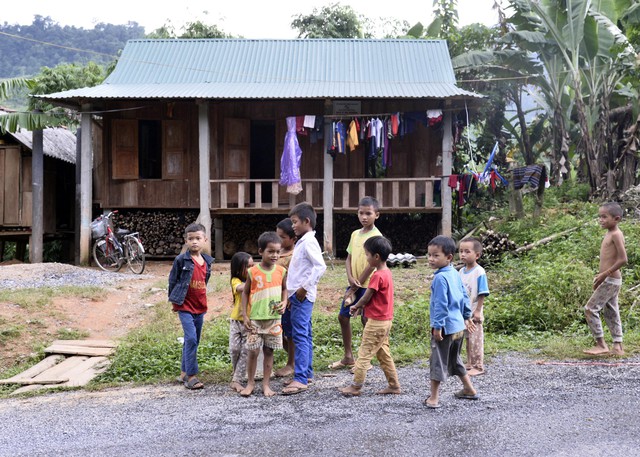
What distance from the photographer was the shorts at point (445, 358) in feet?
15.4

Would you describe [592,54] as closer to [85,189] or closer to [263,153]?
[263,153]

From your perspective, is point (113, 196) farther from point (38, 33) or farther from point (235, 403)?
point (38, 33)

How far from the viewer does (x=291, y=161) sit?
46.0 feet

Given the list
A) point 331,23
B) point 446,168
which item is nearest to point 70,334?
point 446,168

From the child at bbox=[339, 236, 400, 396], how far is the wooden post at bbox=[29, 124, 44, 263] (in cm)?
1131

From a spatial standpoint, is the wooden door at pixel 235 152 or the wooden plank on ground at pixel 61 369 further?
the wooden door at pixel 235 152

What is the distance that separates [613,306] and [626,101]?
38.6 ft

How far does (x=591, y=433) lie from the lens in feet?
13.3

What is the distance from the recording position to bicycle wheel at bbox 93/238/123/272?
1367 cm

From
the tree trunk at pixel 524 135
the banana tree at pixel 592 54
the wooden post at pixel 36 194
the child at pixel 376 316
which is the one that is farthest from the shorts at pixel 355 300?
the tree trunk at pixel 524 135

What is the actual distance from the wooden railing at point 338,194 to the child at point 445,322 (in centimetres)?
932

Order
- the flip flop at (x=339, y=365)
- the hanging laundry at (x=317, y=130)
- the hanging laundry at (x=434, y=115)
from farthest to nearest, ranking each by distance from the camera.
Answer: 1. the hanging laundry at (x=317, y=130)
2. the hanging laundry at (x=434, y=115)
3. the flip flop at (x=339, y=365)

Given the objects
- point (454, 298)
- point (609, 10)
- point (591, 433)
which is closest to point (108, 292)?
point (454, 298)

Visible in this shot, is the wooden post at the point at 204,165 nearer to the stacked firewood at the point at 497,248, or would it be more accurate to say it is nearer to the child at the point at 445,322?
the stacked firewood at the point at 497,248
